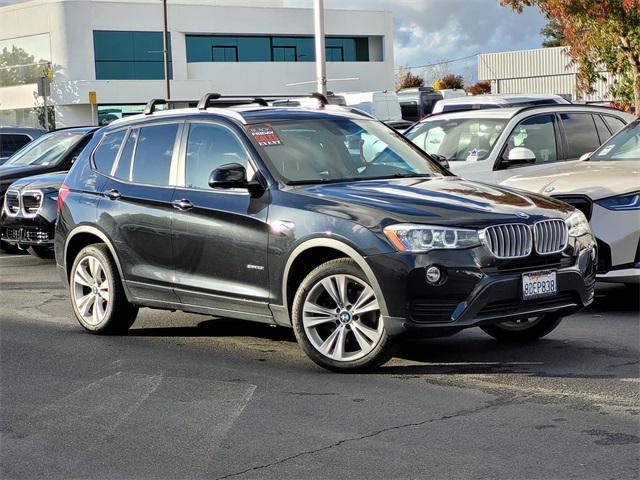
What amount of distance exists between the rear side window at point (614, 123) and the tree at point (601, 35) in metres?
6.13

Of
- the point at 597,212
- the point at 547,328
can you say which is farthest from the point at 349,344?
the point at 597,212

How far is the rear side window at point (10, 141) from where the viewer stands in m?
21.0

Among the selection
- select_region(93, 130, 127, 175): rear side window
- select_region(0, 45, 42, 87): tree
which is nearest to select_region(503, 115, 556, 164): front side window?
select_region(93, 130, 127, 175): rear side window

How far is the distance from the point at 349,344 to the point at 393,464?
7.18ft

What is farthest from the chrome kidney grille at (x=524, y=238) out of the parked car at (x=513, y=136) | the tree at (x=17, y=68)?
the tree at (x=17, y=68)

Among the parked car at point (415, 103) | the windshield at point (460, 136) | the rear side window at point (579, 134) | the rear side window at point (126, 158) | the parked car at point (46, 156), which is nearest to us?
the rear side window at point (126, 158)

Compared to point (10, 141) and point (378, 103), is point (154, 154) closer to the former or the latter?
point (10, 141)

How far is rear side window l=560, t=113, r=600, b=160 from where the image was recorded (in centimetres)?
1320

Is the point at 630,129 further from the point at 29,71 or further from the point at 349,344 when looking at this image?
the point at 29,71

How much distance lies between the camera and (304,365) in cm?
783

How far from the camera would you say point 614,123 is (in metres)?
13.9

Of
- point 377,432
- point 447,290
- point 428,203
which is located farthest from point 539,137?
point 377,432

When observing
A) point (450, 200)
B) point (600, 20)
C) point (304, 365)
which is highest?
point (600, 20)

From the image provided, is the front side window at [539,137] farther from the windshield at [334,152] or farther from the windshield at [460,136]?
the windshield at [334,152]
